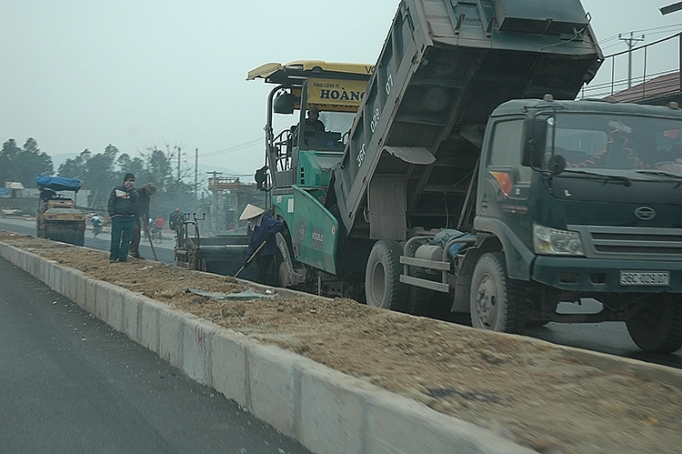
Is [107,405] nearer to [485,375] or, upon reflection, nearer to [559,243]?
[485,375]

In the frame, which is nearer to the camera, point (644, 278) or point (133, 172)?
point (644, 278)

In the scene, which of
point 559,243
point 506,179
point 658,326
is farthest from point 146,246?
point 559,243

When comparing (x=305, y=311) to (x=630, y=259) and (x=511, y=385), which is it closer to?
(x=630, y=259)

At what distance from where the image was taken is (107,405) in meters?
5.75

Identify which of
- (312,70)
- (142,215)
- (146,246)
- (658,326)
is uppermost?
(312,70)

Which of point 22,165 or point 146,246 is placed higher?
point 22,165

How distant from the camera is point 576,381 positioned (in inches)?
196

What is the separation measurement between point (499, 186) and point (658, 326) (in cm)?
213

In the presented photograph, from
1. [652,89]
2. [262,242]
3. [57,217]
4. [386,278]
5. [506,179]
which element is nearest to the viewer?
[506,179]

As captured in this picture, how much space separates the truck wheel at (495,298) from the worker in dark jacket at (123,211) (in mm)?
9643

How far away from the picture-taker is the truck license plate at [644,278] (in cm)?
690

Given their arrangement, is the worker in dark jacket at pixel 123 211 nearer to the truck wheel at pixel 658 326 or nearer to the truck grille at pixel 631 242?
the truck wheel at pixel 658 326

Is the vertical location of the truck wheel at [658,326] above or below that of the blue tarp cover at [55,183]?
below

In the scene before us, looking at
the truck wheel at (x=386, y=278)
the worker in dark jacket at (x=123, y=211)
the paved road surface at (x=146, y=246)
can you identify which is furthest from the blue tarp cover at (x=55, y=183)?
the truck wheel at (x=386, y=278)
